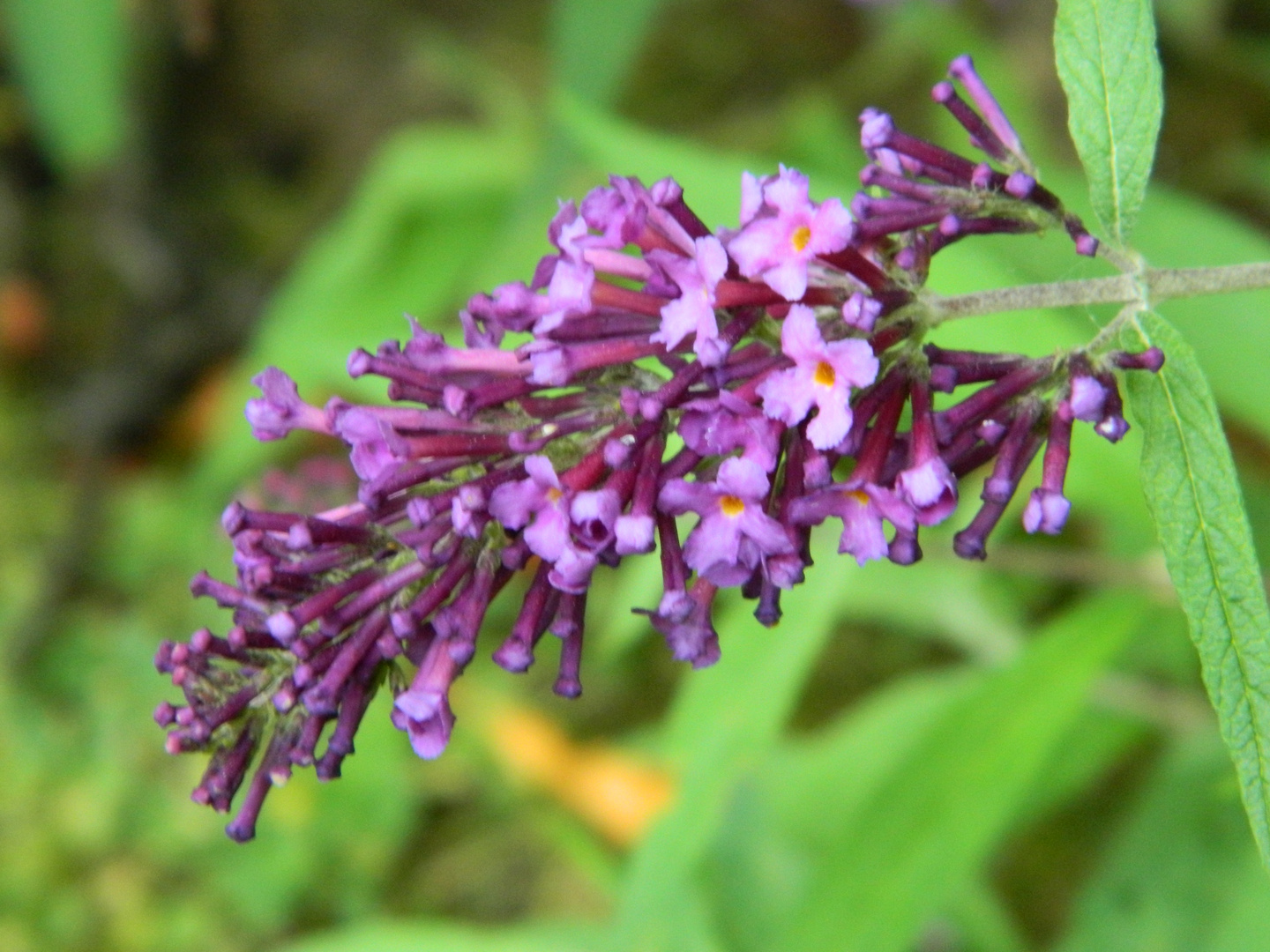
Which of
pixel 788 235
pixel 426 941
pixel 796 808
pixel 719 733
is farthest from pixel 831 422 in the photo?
pixel 796 808

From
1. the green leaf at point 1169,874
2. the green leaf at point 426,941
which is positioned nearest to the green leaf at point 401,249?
the green leaf at point 426,941

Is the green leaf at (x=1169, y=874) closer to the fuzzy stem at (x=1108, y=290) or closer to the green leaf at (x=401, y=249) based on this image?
the fuzzy stem at (x=1108, y=290)

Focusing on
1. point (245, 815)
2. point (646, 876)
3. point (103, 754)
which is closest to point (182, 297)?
point (103, 754)

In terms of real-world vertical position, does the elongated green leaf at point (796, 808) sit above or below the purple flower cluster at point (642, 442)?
below

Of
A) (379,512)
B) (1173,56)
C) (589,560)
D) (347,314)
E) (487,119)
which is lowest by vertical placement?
(589,560)

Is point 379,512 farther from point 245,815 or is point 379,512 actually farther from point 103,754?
point 103,754

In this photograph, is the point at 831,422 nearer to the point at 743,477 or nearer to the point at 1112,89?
the point at 743,477
